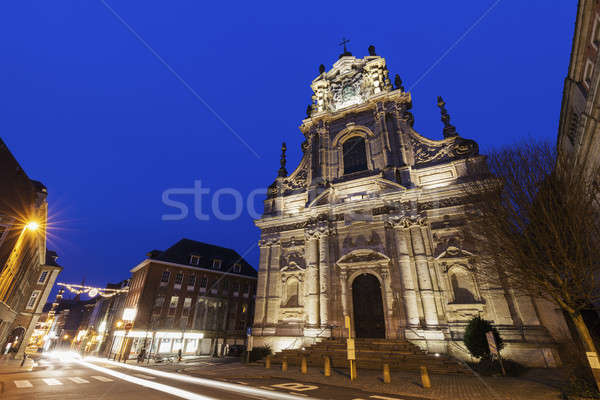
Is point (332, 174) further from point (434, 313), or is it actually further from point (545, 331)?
point (545, 331)

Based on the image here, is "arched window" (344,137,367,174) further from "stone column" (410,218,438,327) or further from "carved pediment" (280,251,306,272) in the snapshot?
"carved pediment" (280,251,306,272)

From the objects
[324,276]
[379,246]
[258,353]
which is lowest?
[258,353]

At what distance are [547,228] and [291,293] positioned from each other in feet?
59.4

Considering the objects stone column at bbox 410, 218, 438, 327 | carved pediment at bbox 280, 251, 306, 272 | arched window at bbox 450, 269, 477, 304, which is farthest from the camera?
carved pediment at bbox 280, 251, 306, 272

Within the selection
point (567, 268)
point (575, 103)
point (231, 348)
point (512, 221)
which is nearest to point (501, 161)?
point (512, 221)

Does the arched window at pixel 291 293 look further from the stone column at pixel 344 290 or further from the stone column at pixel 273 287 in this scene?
the stone column at pixel 344 290

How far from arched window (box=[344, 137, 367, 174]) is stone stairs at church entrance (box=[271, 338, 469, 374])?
1432cm

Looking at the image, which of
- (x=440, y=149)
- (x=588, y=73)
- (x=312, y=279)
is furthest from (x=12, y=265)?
(x=588, y=73)

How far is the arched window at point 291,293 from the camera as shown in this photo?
A: 22723 mm

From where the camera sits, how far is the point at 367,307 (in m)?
20.6

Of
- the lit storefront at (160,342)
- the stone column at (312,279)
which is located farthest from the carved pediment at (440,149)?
the lit storefront at (160,342)

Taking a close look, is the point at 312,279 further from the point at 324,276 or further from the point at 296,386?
the point at 296,386

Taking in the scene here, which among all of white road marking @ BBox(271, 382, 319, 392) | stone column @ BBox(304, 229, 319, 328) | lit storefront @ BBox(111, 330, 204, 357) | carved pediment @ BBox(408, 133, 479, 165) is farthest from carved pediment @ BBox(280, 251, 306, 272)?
lit storefront @ BBox(111, 330, 204, 357)

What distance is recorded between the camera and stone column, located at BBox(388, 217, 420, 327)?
59.6 ft
